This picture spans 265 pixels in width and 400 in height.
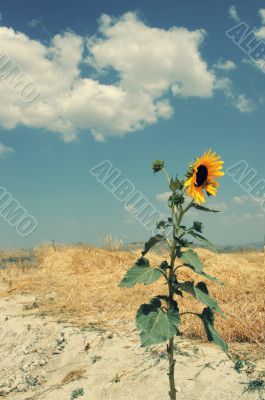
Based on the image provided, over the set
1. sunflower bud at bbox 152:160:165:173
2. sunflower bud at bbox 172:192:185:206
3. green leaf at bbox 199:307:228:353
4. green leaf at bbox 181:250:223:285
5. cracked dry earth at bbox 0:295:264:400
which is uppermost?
sunflower bud at bbox 152:160:165:173

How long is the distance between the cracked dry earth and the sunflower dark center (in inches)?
90.1

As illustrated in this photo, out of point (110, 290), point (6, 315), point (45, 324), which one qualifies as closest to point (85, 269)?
point (110, 290)

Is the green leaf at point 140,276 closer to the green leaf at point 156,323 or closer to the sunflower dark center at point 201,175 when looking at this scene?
the green leaf at point 156,323

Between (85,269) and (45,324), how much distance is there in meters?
4.75

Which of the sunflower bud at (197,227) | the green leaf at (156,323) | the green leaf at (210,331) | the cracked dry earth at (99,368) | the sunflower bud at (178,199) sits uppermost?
the sunflower bud at (178,199)

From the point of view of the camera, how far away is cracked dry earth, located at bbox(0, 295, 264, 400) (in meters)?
4.50

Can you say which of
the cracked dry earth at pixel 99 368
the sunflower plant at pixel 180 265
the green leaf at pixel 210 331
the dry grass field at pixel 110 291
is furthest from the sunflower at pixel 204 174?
the cracked dry earth at pixel 99 368

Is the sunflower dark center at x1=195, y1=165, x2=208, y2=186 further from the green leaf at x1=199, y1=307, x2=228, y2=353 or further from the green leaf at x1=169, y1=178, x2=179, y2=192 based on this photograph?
the green leaf at x1=199, y1=307, x2=228, y2=353

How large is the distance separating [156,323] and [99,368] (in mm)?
2688

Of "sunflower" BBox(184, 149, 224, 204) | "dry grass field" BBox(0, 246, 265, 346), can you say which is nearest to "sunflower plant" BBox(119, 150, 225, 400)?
"sunflower" BBox(184, 149, 224, 204)

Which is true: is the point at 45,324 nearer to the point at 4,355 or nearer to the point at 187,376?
the point at 4,355

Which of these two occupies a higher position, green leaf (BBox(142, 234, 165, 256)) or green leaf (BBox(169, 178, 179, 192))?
green leaf (BBox(169, 178, 179, 192))

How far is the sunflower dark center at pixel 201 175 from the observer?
3.11 meters

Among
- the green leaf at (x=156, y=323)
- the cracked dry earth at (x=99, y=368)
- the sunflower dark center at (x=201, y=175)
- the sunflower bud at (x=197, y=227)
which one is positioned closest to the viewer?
the green leaf at (x=156, y=323)
